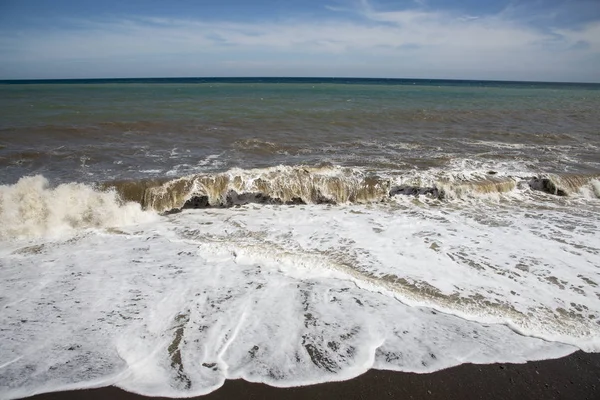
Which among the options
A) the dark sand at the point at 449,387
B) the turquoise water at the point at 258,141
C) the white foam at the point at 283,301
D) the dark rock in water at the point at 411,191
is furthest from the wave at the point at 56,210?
the dark rock in water at the point at 411,191

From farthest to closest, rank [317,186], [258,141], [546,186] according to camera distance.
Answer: [258,141] < [546,186] < [317,186]

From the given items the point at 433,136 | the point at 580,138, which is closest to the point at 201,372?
the point at 433,136

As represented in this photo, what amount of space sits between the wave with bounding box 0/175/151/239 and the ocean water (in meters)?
0.04

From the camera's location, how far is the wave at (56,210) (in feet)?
23.0

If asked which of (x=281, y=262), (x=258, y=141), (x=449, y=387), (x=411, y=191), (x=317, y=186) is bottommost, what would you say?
(x=449, y=387)

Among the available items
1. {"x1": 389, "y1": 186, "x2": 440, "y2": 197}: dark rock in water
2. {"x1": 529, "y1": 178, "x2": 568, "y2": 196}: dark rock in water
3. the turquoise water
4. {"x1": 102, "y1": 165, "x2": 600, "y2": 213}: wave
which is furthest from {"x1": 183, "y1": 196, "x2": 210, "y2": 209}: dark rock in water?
{"x1": 529, "y1": 178, "x2": 568, "y2": 196}: dark rock in water

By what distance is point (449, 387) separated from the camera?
3527 millimetres

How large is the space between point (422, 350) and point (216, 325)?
242cm

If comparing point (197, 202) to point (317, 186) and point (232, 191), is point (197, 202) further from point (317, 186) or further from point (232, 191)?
point (317, 186)

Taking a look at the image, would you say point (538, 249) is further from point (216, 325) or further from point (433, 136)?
Answer: point (433, 136)

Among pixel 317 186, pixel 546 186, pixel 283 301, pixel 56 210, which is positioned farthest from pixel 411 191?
pixel 56 210

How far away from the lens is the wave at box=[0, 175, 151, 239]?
702cm

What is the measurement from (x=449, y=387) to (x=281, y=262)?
313cm

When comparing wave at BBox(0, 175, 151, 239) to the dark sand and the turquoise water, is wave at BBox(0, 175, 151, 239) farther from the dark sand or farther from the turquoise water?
the dark sand
